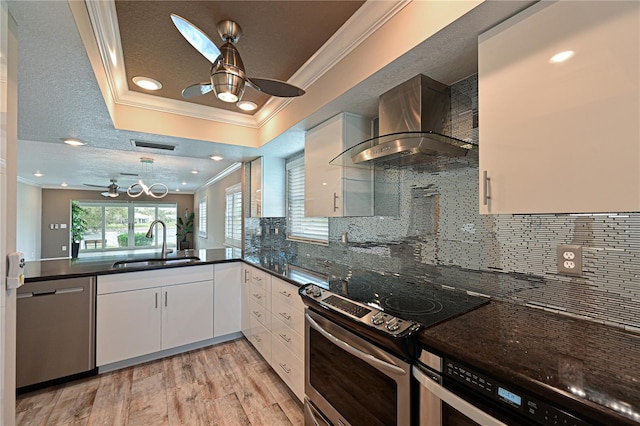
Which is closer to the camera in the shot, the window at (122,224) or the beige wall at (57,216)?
the beige wall at (57,216)

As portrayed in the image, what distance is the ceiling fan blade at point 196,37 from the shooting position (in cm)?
114

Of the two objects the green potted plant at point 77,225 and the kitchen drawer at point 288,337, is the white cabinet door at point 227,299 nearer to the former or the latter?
the kitchen drawer at point 288,337

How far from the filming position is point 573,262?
1.14m

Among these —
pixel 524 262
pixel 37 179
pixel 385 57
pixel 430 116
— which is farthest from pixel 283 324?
pixel 37 179

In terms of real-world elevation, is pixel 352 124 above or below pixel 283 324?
above

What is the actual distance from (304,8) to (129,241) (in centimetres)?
1117

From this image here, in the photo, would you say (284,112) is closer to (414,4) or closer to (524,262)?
(414,4)

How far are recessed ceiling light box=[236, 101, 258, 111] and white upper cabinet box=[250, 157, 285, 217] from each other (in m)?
0.80

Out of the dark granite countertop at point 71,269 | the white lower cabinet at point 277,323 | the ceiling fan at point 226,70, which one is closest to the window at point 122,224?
the dark granite countertop at point 71,269

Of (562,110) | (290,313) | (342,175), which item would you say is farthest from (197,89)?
(562,110)

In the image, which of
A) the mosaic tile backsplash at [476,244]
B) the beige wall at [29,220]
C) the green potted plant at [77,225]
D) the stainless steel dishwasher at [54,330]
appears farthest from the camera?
the green potted plant at [77,225]

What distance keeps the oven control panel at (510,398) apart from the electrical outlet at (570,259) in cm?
69

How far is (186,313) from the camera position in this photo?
110 inches

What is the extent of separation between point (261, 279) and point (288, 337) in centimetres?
65
